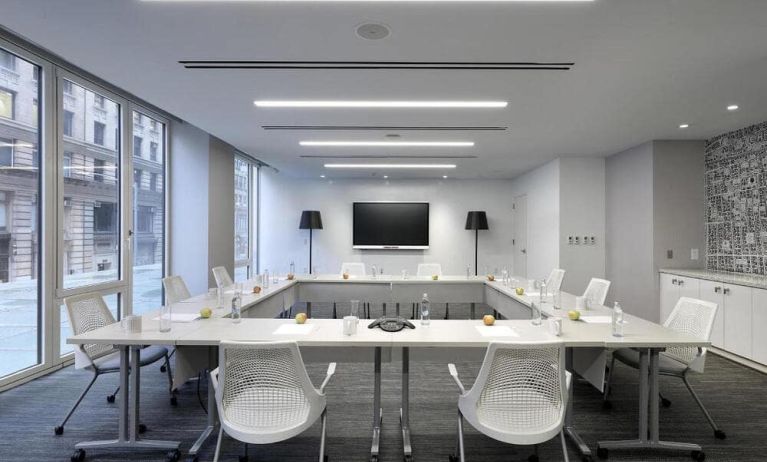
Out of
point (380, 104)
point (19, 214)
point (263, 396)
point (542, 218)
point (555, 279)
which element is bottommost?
point (263, 396)

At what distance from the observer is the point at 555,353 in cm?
182

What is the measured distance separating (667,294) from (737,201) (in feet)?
4.47

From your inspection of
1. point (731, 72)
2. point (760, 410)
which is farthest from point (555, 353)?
point (731, 72)

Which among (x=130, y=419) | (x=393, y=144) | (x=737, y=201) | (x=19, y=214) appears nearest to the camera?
(x=130, y=419)

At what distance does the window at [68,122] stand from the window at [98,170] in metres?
0.44

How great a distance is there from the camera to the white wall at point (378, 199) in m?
Answer: 9.12

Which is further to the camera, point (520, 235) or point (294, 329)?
point (520, 235)

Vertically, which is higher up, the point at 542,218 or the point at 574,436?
the point at 542,218

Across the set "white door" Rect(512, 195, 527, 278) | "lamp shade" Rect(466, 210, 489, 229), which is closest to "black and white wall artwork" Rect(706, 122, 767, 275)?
"white door" Rect(512, 195, 527, 278)

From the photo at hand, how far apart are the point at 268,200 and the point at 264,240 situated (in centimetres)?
94

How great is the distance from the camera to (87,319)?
2885 mm

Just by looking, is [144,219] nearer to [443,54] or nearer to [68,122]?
[68,122]

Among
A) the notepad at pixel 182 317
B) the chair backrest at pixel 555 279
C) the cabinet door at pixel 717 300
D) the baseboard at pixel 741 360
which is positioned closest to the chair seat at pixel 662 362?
the baseboard at pixel 741 360

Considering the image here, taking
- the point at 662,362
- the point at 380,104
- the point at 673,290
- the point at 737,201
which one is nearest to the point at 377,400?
the point at 662,362
